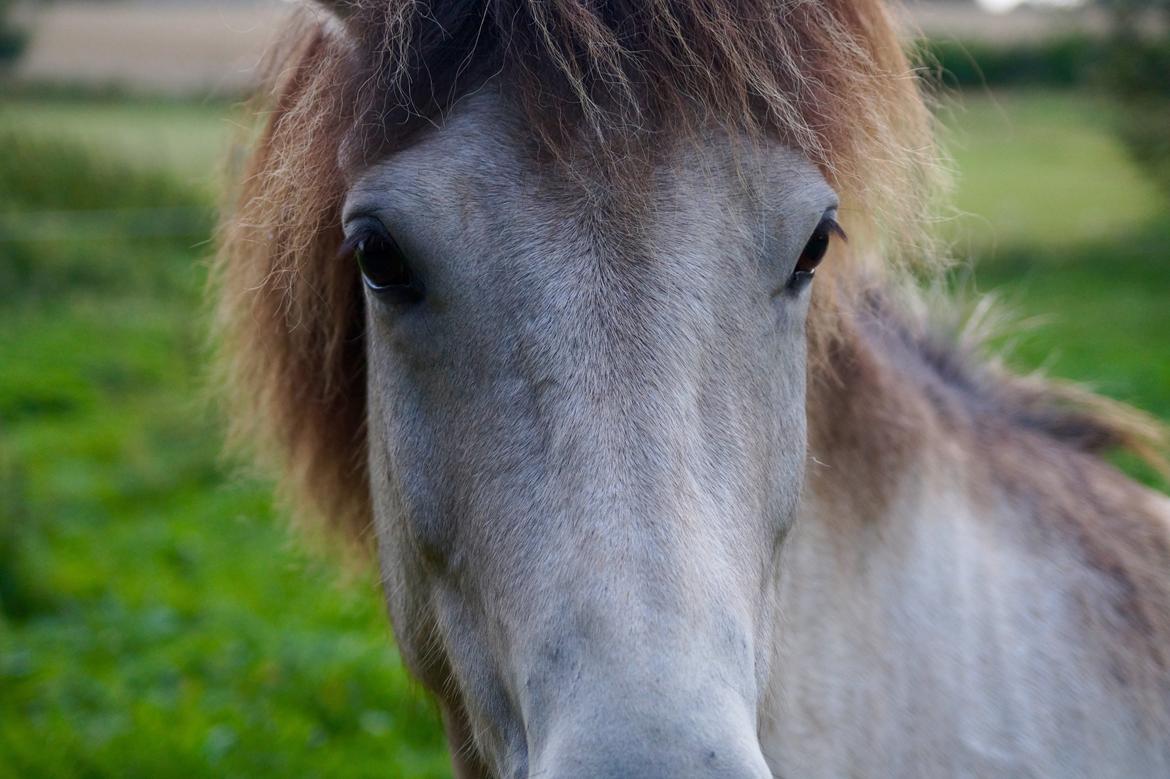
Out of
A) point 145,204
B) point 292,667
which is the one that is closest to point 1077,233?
point 145,204

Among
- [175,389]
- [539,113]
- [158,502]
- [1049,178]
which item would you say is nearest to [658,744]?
[539,113]

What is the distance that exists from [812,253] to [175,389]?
7.91m

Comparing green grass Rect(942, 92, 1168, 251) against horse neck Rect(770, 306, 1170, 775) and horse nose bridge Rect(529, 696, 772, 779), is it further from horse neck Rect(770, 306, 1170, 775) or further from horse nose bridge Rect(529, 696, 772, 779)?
horse nose bridge Rect(529, 696, 772, 779)

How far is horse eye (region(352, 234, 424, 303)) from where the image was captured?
1.78 m

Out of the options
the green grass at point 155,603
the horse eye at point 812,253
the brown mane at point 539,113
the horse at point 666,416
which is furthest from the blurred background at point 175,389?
the horse eye at point 812,253

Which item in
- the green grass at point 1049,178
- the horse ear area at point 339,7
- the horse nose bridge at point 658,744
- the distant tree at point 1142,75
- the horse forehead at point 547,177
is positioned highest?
the horse ear area at point 339,7

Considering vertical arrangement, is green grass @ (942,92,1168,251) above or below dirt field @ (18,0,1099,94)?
below

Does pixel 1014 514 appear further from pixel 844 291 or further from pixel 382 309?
pixel 382 309

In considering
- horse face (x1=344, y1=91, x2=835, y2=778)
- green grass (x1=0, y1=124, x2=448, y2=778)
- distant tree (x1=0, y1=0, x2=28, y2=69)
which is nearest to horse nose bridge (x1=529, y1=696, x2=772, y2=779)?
horse face (x1=344, y1=91, x2=835, y2=778)

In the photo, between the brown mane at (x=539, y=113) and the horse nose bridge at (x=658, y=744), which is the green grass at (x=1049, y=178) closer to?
the brown mane at (x=539, y=113)

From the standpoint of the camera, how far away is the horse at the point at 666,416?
1489 millimetres

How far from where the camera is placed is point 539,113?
1.72 m

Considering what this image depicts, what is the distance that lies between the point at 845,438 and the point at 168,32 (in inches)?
993

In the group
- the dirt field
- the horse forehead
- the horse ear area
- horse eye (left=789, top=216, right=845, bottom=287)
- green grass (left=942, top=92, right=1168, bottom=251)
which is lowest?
green grass (left=942, top=92, right=1168, bottom=251)
